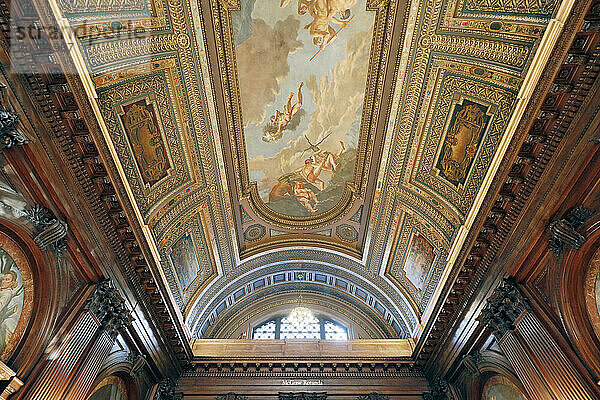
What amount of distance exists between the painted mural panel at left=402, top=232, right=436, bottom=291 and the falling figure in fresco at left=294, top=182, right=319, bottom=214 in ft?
12.6

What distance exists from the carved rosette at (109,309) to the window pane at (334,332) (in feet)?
29.9

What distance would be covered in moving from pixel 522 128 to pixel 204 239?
9.67 meters

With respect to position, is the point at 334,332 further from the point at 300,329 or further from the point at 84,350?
the point at 84,350

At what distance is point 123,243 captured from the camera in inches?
340

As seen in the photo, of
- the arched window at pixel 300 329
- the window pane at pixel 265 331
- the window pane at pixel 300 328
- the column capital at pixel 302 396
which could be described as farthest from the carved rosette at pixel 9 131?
the window pane at pixel 265 331

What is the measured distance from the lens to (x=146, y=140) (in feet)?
29.9

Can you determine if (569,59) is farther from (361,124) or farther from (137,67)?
(137,67)

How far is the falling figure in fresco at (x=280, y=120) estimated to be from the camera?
→ 10877mm

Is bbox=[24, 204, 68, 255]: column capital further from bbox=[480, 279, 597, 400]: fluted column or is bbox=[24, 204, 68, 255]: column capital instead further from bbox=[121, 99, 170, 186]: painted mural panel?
bbox=[480, 279, 597, 400]: fluted column

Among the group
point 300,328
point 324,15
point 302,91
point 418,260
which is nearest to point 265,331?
point 300,328

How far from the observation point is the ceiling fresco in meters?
7.81

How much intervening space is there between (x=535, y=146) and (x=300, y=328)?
11.7m

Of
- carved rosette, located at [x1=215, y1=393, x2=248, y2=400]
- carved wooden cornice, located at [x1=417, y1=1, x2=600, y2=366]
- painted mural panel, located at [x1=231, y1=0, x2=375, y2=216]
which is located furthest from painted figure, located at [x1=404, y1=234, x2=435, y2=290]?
carved rosette, located at [x1=215, y1=393, x2=248, y2=400]

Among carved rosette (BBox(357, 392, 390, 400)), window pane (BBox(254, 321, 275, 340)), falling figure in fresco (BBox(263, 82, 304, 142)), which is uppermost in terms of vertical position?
falling figure in fresco (BBox(263, 82, 304, 142))
